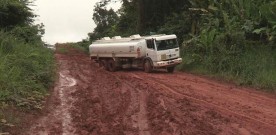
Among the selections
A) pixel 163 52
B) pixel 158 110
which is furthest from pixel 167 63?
pixel 158 110

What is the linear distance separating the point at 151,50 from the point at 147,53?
415 millimetres

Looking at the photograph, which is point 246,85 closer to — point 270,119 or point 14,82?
point 270,119

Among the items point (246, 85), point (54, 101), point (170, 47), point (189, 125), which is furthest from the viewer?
point (170, 47)

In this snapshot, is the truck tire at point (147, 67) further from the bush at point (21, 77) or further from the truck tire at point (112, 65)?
the bush at point (21, 77)

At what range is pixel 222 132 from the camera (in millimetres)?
10273

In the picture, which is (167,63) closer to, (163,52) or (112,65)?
(163,52)

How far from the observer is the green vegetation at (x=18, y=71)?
1255cm

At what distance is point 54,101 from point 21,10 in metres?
11.4

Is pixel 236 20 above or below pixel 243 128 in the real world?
above

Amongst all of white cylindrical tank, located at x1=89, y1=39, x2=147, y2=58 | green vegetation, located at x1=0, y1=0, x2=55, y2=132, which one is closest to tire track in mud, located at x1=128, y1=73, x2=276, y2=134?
white cylindrical tank, located at x1=89, y1=39, x2=147, y2=58

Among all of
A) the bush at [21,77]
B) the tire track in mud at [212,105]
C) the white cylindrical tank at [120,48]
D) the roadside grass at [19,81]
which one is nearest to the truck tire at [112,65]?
the white cylindrical tank at [120,48]

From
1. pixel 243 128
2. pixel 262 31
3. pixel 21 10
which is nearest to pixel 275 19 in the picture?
pixel 262 31

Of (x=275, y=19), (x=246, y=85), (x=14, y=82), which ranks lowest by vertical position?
(x=246, y=85)

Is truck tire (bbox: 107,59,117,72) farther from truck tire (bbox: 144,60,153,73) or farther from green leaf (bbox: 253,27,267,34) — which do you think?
green leaf (bbox: 253,27,267,34)
